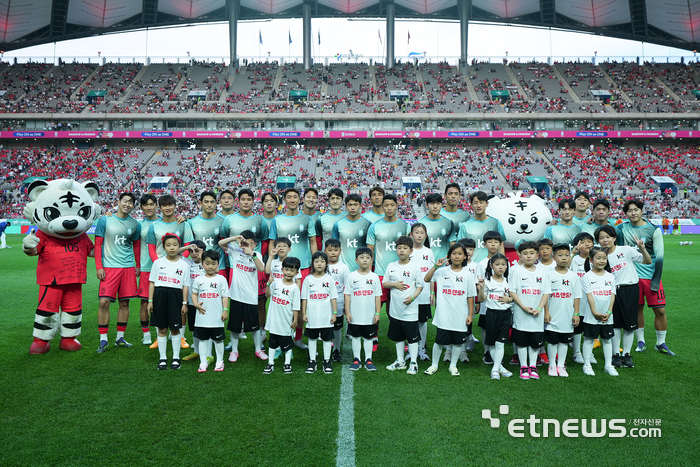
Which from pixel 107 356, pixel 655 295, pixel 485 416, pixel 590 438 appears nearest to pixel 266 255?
pixel 107 356

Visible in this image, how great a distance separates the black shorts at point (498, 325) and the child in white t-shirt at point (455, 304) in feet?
0.80

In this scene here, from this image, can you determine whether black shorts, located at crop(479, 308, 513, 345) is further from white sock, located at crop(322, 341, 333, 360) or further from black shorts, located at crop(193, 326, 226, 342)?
black shorts, located at crop(193, 326, 226, 342)

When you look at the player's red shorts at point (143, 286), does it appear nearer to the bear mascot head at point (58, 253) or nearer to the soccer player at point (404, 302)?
the bear mascot head at point (58, 253)

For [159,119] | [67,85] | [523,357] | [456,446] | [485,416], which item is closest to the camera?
[456,446]

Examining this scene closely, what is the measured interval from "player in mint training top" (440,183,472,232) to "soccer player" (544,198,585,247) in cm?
122

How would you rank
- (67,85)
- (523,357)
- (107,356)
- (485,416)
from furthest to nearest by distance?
(67,85)
(107,356)
(523,357)
(485,416)

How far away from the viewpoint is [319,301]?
538 cm

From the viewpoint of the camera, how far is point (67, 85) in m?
47.8

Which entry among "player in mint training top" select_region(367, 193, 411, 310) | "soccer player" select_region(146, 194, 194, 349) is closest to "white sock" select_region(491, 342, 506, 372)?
"player in mint training top" select_region(367, 193, 411, 310)

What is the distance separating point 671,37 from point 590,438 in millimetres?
62121

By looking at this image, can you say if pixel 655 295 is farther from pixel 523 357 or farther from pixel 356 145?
pixel 356 145

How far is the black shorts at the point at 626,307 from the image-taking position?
572 centimetres

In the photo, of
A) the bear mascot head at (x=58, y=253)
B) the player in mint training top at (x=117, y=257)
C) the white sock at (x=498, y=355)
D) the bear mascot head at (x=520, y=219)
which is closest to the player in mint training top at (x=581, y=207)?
the bear mascot head at (x=520, y=219)

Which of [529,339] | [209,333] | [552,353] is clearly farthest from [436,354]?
[209,333]
